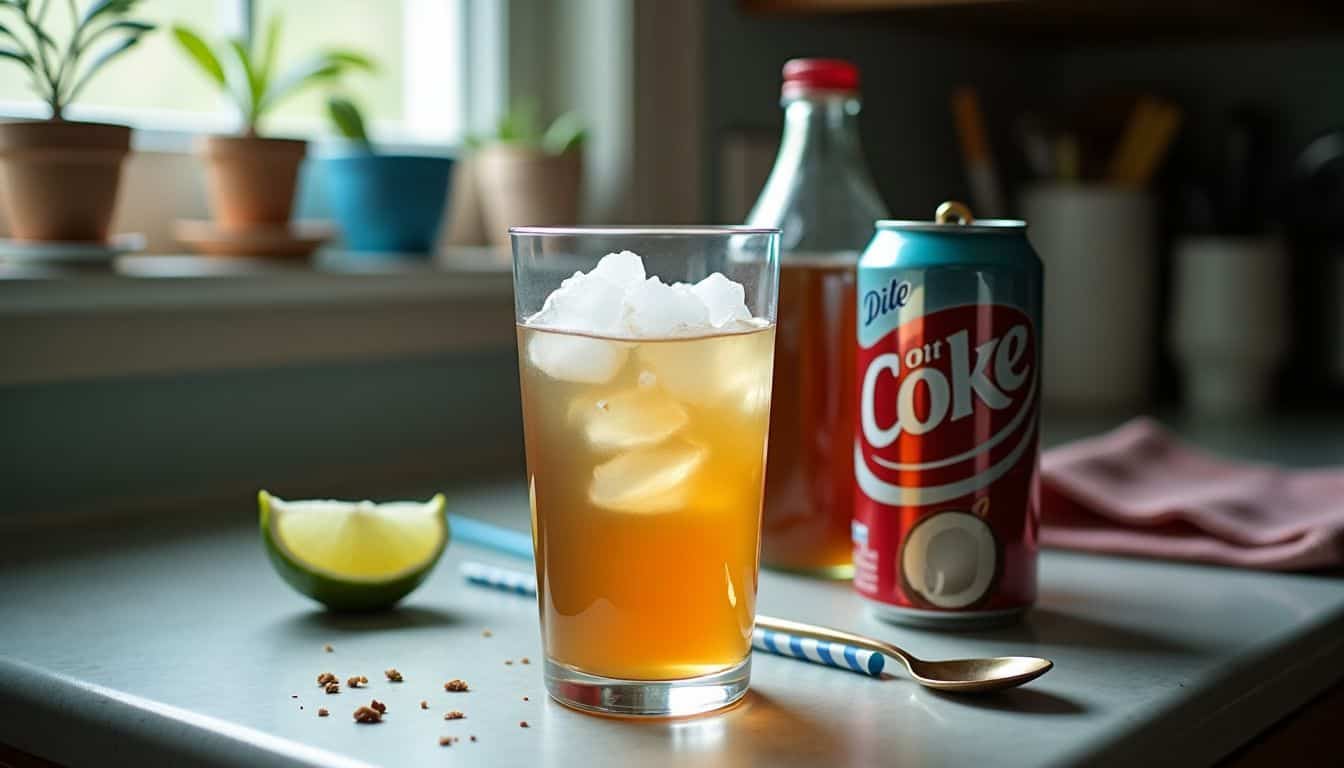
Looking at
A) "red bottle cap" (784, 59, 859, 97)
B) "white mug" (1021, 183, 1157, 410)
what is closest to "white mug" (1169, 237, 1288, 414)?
"white mug" (1021, 183, 1157, 410)

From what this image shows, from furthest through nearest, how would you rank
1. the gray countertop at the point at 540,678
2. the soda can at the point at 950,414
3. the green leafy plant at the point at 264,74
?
1. the green leafy plant at the point at 264,74
2. the soda can at the point at 950,414
3. the gray countertop at the point at 540,678

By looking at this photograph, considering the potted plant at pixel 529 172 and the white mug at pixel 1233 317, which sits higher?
the potted plant at pixel 529 172

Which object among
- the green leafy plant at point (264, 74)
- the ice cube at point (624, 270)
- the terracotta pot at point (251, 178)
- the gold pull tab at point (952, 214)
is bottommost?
the ice cube at point (624, 270)

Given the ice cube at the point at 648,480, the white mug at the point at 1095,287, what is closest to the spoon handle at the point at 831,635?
the ice cube at the point at 648,480

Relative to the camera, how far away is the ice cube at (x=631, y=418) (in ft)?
2.15

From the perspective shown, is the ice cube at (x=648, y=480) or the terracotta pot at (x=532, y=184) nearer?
the ice cube at (x=648, y=480)

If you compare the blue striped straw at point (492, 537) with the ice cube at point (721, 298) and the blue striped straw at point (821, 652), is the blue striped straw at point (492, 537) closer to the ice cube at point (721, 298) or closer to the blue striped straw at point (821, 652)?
the blue striped straw at point (821, 652)

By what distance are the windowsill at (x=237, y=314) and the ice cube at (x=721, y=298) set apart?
0.61 m

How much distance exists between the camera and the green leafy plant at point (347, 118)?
1332mm

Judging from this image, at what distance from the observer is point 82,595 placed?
898 mm

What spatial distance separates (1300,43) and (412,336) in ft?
4.03

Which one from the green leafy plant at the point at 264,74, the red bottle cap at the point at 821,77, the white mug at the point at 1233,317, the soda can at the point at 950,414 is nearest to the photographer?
the soda can at the point at 950,414

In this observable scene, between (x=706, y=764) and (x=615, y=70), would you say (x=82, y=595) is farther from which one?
(x=615, y=70)

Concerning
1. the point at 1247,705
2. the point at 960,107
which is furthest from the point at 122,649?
the point at 960,107
